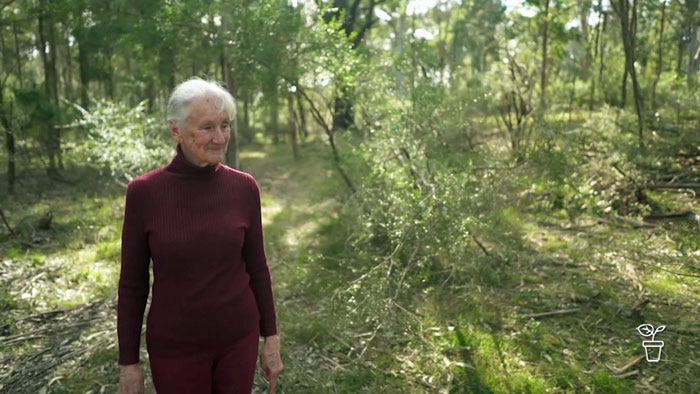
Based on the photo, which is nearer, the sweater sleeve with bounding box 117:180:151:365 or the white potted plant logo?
the sweater sleeve with bounding box 117:180:151:365

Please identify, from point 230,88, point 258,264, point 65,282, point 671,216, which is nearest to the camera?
point 258,264

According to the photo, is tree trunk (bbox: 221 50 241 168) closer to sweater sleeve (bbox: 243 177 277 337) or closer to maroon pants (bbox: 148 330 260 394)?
sweater sleeve (bbox: 243 177 277 337)

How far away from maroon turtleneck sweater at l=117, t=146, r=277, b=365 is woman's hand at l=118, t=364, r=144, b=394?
0.04 meters

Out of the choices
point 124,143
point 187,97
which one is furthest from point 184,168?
point 124,143

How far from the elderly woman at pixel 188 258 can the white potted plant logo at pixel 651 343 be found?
127 inches

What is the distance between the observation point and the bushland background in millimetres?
3912

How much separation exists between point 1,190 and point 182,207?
11279 mm

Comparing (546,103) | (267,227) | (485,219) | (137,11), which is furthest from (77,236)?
(546,103)

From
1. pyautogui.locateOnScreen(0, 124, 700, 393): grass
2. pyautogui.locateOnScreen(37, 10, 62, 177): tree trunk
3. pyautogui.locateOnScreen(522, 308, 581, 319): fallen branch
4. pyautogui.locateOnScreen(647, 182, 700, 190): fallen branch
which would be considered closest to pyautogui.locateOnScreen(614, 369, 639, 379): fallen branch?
pyautogui.locateOnScreen(0, 124, 700, 393): grass

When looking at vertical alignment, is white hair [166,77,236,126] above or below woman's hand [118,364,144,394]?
above

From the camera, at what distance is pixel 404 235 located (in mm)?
4832

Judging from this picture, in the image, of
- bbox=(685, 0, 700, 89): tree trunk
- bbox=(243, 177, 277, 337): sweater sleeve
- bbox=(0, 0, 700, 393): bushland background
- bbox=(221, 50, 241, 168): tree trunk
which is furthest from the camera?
bbox=(685, 0, 700, 89): tree trunk

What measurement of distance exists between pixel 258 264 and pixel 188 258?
0.34 metres

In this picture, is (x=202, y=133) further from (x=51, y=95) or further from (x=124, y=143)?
(x=51, y=95)
